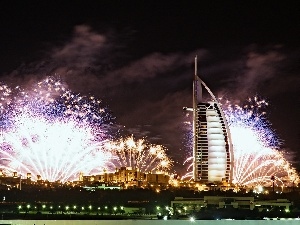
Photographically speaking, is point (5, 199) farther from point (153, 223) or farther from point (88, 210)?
point (153, 223)

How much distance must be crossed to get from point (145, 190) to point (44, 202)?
107 ft

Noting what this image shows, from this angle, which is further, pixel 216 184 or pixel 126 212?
pixel 216 184

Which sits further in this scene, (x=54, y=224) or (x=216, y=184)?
(x=216, y=184)

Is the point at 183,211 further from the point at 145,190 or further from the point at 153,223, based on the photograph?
the point at 145,190

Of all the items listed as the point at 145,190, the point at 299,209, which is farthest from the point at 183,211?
the point at 145,190

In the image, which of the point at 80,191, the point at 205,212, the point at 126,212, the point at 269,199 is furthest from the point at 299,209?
the point at 80,191

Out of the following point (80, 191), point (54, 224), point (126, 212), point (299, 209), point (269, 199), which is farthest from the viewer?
point (80, 191)

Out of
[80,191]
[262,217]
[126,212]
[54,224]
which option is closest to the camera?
[54,224]

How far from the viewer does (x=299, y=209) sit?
519 ft

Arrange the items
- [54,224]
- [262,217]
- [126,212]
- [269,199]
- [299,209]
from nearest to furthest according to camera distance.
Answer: [54,224] → [262,217] → [126,212] → [299,209] → [269,199]

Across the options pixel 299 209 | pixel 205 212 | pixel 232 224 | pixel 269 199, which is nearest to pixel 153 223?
pixel 232 224

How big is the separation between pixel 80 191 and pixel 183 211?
5674cm

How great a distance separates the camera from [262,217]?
136750 mm

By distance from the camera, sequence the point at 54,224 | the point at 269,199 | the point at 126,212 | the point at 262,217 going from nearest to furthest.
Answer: the point at 54,224, the point at 262,217, the point at 126,212, the point at 269,199
